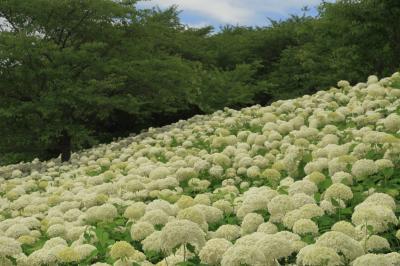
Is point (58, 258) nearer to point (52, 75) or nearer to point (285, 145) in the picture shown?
point (285, 145)

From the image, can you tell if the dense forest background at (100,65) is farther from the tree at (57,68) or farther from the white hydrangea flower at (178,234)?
the white hydrangea flower at (178,234)

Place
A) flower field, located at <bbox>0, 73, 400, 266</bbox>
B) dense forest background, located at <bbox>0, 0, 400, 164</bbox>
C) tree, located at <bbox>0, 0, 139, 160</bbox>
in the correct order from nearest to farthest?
flower field, located at <bbox>0, 73, 400, 266</bbox>, tree, located at <bbox>0, 0, 139, 160</bbox>, dense forest background, located at <bbox>0, 0, 400, 164</bbox>

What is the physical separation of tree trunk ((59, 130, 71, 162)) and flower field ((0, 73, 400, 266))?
579 cm

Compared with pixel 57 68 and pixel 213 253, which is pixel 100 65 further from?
pixel 213 253

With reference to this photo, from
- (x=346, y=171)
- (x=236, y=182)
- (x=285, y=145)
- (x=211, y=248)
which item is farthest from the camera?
(x=285, y=145)

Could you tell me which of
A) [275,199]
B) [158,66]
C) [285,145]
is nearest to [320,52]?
[158,66]

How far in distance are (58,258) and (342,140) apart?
222 inches

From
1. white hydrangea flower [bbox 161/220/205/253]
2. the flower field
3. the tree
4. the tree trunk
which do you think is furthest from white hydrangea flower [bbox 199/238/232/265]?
the tree trunk

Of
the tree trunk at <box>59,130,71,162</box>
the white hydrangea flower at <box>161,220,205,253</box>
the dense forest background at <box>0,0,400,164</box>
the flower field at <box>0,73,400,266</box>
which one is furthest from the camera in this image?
the tree trunk at <box>59,130,71,162</box>

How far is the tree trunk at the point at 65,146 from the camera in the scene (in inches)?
746

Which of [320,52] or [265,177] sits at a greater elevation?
[320,52]

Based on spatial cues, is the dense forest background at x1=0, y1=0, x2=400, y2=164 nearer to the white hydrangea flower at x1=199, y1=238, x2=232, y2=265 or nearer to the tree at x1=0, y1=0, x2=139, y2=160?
the tree at x1=0, y1=0, x2=139, y2=160

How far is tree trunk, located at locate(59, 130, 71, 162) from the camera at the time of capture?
18.9m

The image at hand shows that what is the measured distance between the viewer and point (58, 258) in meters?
5.40
